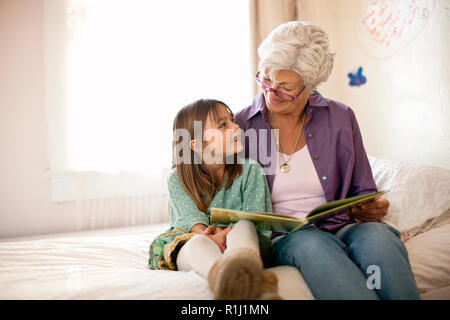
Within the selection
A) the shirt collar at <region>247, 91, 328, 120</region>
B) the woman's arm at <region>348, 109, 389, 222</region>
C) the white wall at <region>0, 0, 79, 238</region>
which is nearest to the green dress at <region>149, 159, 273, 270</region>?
the shirt collar at <region>247, 91, 328, 120</region>

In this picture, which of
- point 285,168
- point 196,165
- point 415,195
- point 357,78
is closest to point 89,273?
point 196,165

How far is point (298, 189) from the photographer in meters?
1.36

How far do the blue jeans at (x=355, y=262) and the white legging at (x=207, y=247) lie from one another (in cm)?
16

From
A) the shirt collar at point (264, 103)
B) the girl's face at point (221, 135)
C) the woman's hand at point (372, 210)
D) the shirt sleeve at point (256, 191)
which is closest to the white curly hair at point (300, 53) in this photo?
the shirt collar at point (264, 103)

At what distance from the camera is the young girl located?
1135mm

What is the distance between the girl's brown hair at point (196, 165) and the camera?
138 centimetres

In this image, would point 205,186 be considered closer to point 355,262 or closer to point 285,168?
point 285,168

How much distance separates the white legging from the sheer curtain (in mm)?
1314

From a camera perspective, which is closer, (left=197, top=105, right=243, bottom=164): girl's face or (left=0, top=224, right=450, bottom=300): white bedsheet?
(left=0, top=224, right=450, bottom=300): white bedsheet

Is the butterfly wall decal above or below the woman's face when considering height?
above

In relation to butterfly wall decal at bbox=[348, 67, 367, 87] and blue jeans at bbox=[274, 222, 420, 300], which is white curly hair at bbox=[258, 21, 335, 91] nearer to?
blue jeans at bbox=[274, 222, 420, 300]

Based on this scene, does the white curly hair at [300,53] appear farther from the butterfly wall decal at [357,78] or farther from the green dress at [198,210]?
the butterfly wall decal at [357,78]

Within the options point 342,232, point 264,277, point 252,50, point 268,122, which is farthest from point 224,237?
point 252,50
